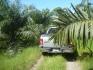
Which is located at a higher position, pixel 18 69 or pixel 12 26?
pixel 12 26

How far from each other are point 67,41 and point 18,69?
372 centimetres

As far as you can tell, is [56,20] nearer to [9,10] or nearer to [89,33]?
[89,33]

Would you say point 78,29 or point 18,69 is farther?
point 18,69

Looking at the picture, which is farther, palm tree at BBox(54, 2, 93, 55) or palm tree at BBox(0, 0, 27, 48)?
palm tree at BBox(0, 0, 27, 48)

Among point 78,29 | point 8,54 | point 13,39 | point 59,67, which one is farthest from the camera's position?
point 13,39

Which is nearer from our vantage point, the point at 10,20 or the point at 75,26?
the point at 75,26

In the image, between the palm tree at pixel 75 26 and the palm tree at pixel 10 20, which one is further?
the palm tree at pixel 10 20

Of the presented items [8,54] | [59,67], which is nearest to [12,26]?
[8,54]

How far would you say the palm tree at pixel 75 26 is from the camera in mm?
7648

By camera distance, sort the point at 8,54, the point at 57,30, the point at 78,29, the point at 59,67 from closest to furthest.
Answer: the point at 78,29
the point at 57,30
the point at 59,67
the point at 8,54

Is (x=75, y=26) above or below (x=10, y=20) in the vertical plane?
below

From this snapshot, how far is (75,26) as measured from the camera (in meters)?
7.83

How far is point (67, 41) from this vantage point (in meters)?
7.89

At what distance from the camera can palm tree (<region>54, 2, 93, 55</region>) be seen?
765 centimetres
